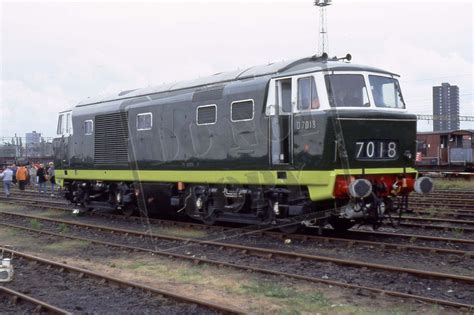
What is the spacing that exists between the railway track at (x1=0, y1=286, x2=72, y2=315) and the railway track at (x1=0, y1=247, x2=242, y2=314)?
1.8 inches

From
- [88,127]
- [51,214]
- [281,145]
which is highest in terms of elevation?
[88,127]

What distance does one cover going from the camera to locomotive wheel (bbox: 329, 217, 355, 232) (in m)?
12.4

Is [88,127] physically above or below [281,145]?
above

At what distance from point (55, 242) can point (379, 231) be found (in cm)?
749

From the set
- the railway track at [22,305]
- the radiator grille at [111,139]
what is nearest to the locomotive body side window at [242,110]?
the radiator grille at [111,139]

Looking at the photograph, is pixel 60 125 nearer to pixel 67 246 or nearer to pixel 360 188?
pixel 67 246

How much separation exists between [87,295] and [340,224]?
21.8 feet

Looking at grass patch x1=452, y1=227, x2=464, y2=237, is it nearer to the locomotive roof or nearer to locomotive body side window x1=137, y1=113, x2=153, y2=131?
the locomotive roof

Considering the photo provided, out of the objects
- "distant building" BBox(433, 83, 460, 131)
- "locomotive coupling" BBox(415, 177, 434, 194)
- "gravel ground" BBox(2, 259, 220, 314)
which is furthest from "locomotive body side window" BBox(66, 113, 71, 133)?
"distant building" BBox(433, 83, 460, 131)

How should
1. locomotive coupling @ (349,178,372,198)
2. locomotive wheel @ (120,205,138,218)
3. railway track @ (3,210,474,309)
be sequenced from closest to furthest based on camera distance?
railway track @ (3,210,474,309) → locomotive coupling @ (349,178,372,198) → locomotive wheel @ (120,205,138,218)

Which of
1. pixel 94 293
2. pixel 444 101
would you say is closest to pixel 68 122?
pixel 94 293

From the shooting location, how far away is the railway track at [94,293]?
266 inches

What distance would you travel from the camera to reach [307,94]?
36.4ft

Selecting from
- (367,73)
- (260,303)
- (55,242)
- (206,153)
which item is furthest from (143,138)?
(260,303)
